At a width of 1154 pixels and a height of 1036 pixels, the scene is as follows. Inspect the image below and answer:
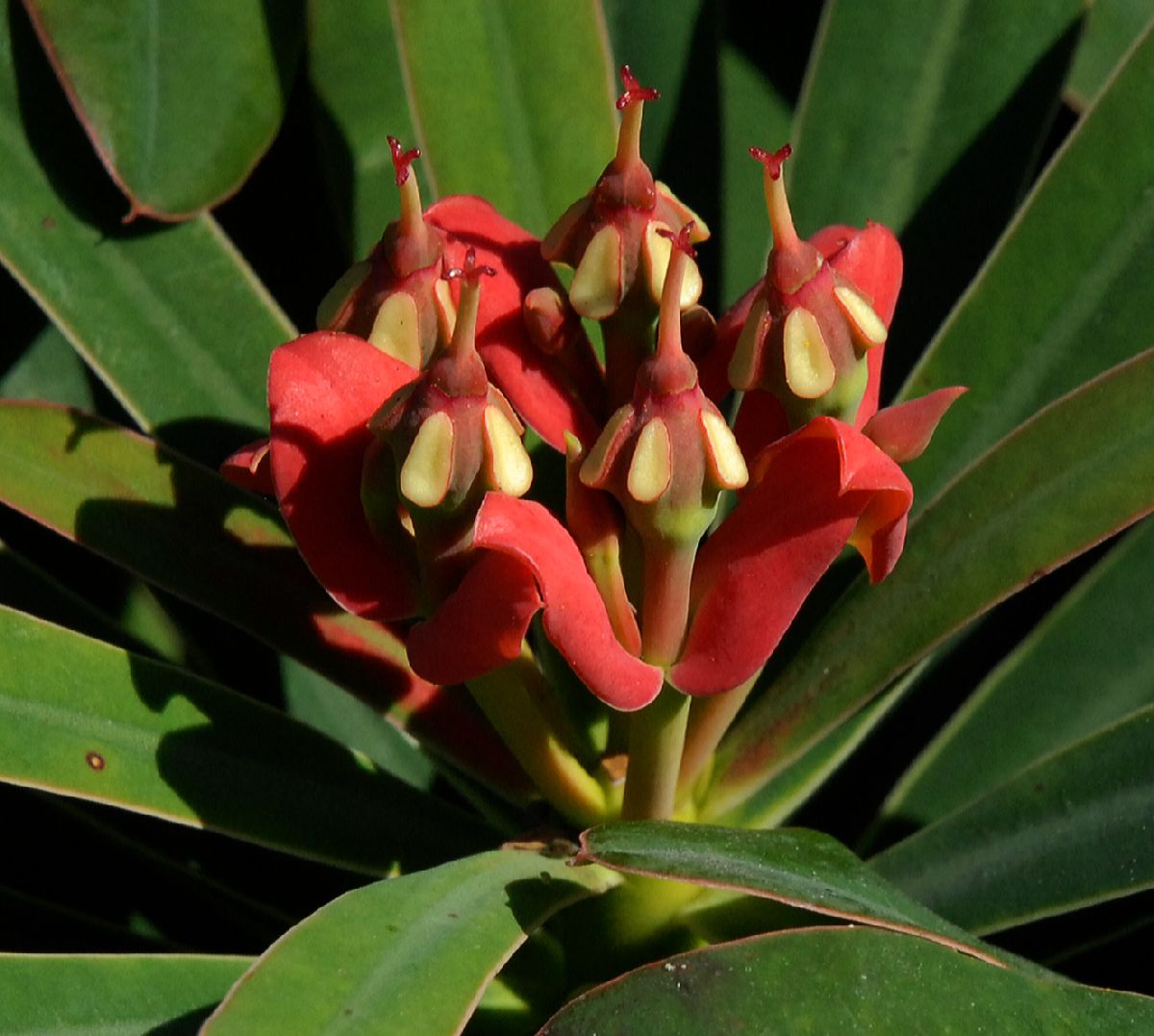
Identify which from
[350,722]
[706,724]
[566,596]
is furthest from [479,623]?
[350,722]

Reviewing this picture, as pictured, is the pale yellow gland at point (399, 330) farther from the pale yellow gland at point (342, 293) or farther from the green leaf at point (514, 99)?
the green leaf at point (514, 99)

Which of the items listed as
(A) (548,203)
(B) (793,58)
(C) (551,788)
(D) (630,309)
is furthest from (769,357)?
(B) (793,58)

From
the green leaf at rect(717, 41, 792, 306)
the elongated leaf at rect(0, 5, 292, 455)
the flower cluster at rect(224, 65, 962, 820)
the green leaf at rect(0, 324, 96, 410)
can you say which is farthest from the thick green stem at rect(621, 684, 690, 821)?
the green leaf at rect(0, 324, 96, 410)

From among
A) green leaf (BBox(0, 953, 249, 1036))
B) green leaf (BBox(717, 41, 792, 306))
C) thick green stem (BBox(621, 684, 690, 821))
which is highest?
green leaf (BBox(717, 41, 792, 306))

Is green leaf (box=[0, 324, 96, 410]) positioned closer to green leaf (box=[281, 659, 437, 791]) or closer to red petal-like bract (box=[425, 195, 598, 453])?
green leaf (box=[281, 659, 437, 791])

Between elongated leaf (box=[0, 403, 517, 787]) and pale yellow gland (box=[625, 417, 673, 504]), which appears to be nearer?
pale yellow gland (box=[625, 417, 673, 504])

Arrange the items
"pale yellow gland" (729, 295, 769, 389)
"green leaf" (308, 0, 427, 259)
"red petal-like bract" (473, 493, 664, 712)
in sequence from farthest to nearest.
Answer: "green leaf" (308, 0, 427, 259) → "pale yellow gland" (729, 295, 769, 389) → "red petal-like bract" (473, 493, 664, 712)

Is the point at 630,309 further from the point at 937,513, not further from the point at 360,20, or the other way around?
the point at 360,20

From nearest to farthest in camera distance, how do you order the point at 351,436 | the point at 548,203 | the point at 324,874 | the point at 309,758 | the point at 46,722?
the point at 351,436 < the point at 46,722 < the point at 309,758 < the point at 548,203 < the point at 324,874
